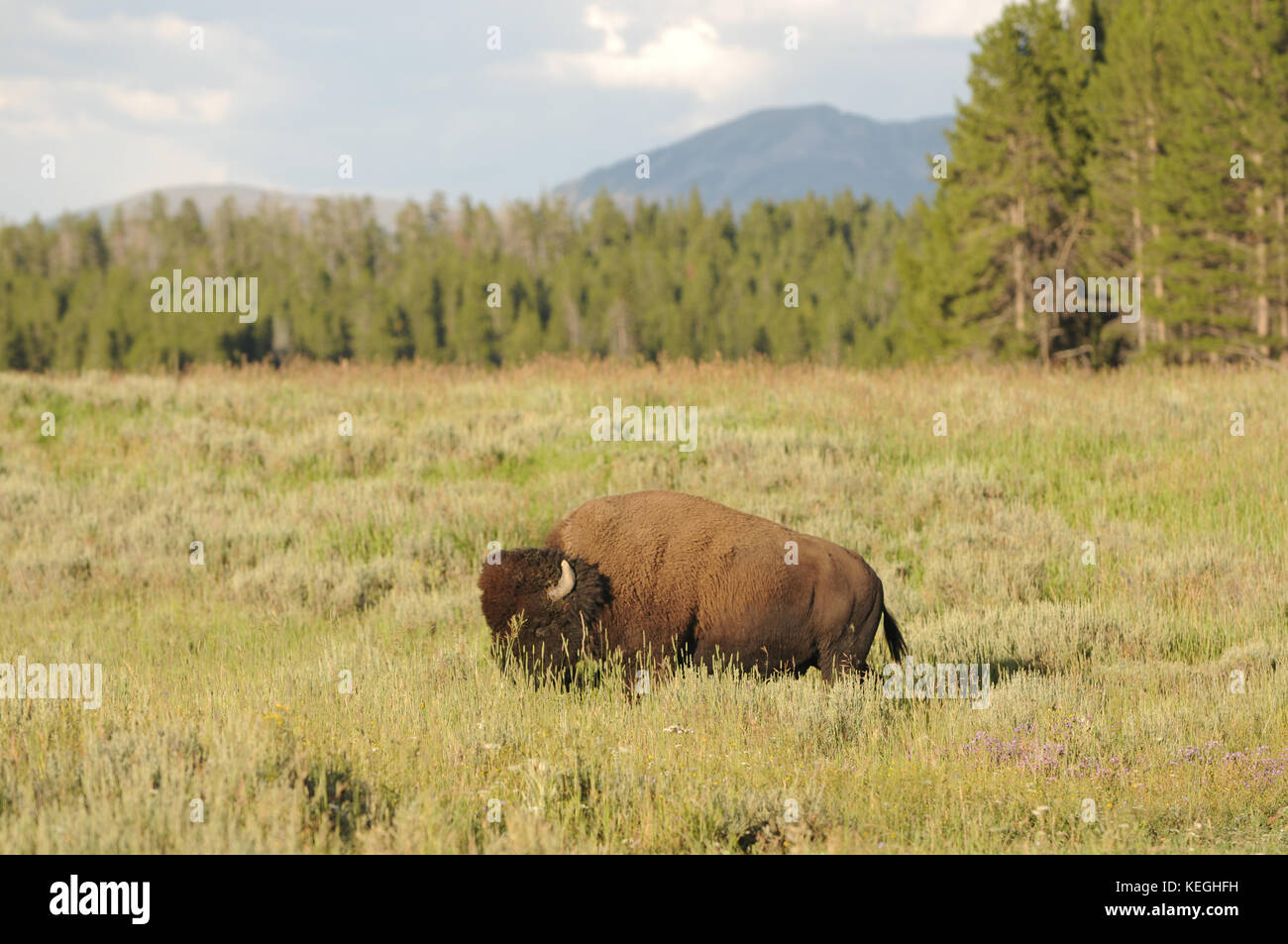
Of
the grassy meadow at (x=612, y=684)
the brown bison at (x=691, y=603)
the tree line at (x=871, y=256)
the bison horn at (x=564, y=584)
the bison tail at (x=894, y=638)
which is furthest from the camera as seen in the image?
the tree line at (x=871, y=256)

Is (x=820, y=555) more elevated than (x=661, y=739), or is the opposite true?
(x=820, y=555)

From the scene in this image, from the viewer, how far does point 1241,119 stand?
28672mm

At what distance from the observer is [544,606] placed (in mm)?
6047

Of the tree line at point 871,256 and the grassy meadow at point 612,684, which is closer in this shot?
the grassy meadow at point 612,684

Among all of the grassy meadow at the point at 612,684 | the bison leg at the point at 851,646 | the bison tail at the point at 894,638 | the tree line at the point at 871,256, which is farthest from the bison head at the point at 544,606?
the tree line at the point at 871,256

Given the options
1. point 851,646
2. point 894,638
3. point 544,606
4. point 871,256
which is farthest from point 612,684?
point 871,256

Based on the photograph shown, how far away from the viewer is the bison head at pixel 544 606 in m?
6.00

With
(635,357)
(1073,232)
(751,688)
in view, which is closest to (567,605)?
(751,688)

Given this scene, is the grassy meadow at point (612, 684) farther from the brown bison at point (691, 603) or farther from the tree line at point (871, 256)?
the tree line at point (871, 256)

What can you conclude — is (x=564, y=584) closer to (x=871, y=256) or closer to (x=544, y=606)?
(x=544, y=606)

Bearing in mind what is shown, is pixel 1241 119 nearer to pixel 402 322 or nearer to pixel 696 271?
pixel 696 271

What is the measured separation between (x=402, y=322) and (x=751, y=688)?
99558 mm
